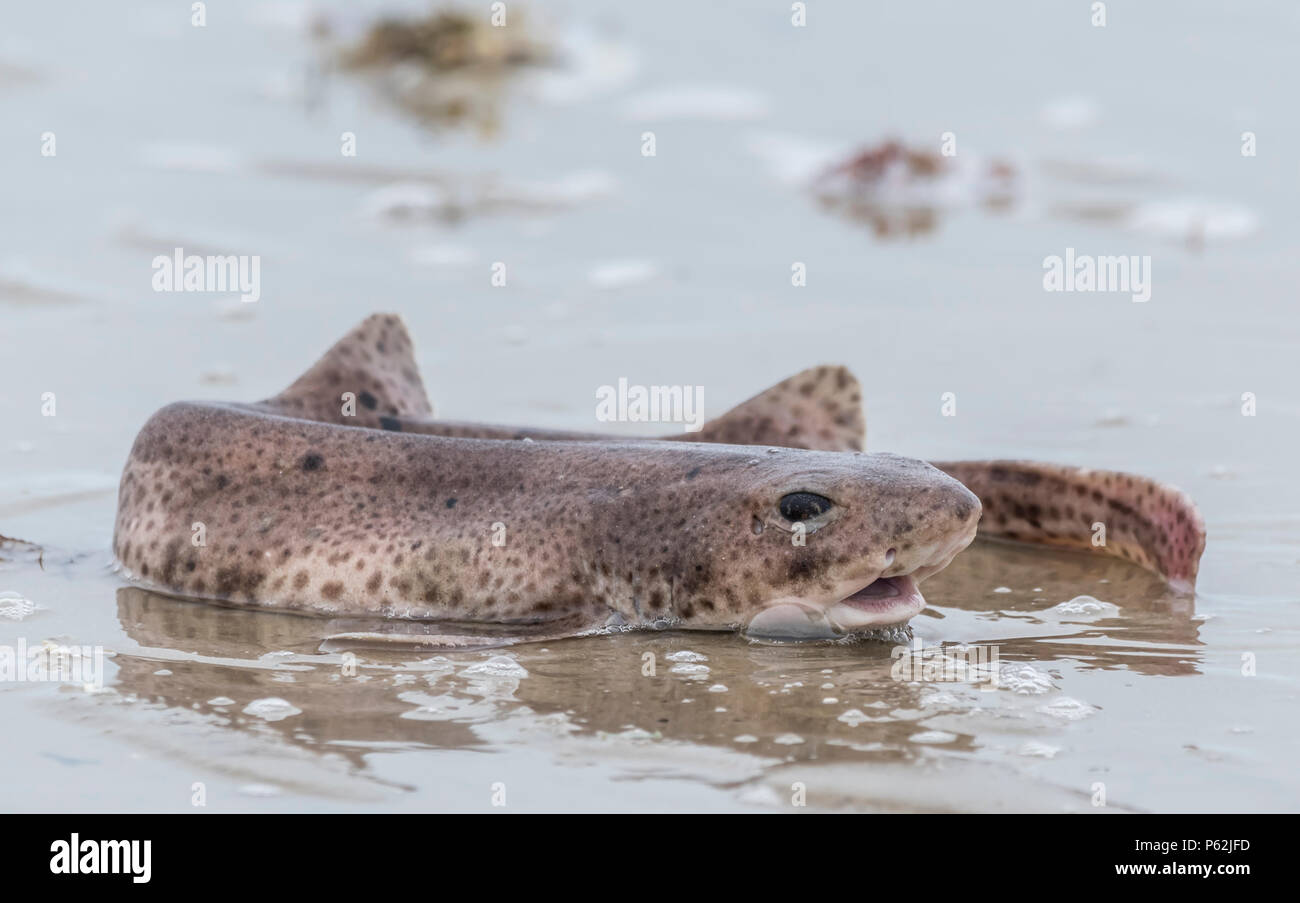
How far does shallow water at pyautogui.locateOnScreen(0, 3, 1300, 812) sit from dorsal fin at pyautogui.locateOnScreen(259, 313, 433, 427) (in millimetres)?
1086

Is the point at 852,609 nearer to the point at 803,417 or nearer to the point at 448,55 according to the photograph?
the point at 803,417

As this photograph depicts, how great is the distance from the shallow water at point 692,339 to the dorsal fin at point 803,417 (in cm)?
80

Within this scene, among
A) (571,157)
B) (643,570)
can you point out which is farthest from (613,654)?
(571,157)

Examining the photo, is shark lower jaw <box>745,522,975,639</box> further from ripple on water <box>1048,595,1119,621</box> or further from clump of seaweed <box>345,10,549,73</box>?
clump of seaweed <box>345,10,549,73</box>

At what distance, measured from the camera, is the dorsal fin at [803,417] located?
7793 millimetres

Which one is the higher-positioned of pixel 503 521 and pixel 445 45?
pixel 445 45

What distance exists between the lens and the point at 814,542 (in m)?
6.12

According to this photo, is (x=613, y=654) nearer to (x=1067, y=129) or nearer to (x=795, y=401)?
(x=795, y=401)

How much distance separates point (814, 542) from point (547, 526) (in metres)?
1.03

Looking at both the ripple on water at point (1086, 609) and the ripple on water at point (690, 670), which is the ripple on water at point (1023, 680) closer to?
the ripple on water at point (1086, 609)

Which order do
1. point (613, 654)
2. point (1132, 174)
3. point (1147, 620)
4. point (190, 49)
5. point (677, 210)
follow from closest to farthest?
point (613, 654) < point (1147, 620) < point (677, 210) < point (1132, 174) < point (190, 49)

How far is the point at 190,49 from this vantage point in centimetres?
1812

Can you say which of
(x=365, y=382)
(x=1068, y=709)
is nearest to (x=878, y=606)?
(x=1068, y=709)
